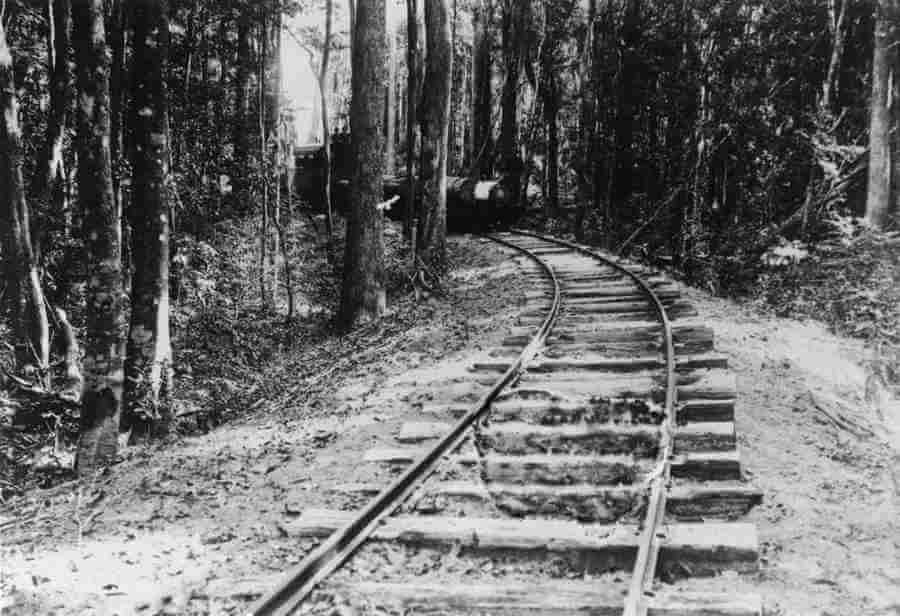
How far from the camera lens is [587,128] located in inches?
1087

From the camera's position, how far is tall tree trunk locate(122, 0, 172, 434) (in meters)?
9.23

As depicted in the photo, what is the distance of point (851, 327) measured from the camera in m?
11.5

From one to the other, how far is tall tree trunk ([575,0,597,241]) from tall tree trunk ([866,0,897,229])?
41.3 feet

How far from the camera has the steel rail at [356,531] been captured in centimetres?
373

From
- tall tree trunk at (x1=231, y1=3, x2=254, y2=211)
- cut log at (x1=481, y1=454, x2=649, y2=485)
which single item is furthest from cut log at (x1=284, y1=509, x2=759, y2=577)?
tall tree trunk at (x1=231, y1=3, x2=254, y2=211)

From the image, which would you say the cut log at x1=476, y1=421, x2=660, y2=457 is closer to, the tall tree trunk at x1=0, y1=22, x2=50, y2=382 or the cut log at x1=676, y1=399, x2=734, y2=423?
the cut log at x1=676, y1=399, x2=734, y2=423

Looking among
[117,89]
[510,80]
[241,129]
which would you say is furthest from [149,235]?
[510,80]

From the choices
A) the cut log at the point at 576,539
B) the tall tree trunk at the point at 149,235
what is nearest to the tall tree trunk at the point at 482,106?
the tall tree trunk at the point at 149,235

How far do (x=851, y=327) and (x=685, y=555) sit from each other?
8998mm

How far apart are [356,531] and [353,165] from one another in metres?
9.12

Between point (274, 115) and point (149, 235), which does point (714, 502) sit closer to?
point (149, 235)

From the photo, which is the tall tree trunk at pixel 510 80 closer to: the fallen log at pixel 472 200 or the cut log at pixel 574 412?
the fallen log at pixel 472 200

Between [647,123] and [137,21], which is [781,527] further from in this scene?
[647,123]

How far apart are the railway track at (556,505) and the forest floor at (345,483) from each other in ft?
0.93
